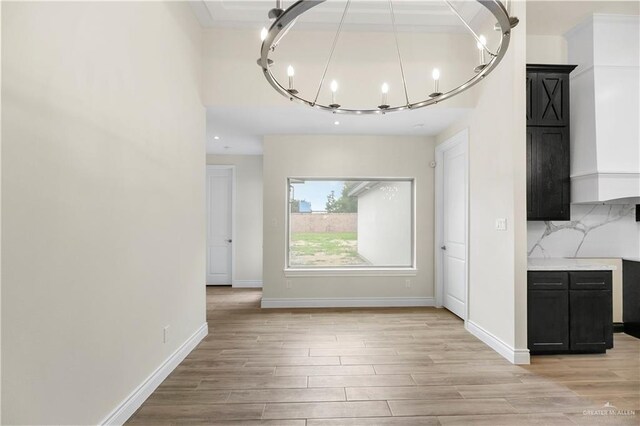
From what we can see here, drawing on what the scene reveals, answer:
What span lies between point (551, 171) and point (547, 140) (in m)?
0.33

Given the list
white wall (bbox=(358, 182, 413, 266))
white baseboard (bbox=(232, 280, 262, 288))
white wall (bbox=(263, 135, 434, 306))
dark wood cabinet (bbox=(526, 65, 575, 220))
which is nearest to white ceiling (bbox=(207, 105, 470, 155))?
white wall (bbox=(263, 135, 434, 306))

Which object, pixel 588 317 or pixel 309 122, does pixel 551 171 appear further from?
pixel 309 122

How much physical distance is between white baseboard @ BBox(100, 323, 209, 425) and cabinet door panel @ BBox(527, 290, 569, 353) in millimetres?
3316

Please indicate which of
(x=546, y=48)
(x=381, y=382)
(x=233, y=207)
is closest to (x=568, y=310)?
(x=381, y=382)

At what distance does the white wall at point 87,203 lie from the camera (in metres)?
1.37

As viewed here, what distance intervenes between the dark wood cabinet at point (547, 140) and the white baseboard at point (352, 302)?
7.22 ft

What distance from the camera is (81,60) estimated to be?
5.75 ft

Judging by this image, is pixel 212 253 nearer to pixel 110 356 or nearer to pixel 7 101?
pixel 110 356

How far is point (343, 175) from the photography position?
4957mm

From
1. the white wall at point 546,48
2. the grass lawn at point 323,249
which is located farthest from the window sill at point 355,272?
the white wall at point 546,48

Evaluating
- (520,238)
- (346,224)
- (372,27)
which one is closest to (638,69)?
(520,238)

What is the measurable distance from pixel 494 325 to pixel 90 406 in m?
3.44

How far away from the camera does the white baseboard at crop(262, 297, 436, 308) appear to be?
490 cm

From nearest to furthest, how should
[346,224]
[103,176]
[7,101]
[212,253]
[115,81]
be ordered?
[7,101], [103,176], [115,81], [346,224], [212,253]
